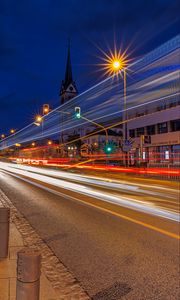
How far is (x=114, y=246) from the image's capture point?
20.4 ft

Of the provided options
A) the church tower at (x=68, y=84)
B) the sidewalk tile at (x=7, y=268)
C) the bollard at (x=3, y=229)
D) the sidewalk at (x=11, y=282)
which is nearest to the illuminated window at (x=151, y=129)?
the sidewalk at (x=11, y=282)

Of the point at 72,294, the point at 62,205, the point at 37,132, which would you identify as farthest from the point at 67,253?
the point at 37,132

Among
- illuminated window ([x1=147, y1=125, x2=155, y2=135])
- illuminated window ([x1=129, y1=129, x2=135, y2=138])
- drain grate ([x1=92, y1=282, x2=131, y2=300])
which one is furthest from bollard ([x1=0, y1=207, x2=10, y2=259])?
illuminated window ([x1=129, y1=129, x2=135, y2=138])

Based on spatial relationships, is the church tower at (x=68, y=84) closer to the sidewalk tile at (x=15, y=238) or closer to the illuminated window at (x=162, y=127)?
the illuminated window at (x=162, y=127)

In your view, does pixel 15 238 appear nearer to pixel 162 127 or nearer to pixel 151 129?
pixel 162 127

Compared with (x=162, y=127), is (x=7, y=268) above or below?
below

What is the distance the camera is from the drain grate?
4010mm

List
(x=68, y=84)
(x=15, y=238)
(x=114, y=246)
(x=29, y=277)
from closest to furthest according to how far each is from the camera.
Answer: (x=29, y=277) < (x=114, y=246) < (x=15, y=238) < (x=68, y=84)

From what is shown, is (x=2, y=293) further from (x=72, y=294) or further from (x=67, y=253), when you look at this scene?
(x=67, y=253)

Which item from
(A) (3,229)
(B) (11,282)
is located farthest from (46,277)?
(A) (3,229)

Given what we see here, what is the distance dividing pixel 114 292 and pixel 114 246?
2.06 metres

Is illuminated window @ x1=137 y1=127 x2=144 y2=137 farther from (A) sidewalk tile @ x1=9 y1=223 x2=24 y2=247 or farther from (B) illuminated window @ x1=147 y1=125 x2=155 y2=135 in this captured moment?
(A) sidewalk tile @ x1=9 y1=223 x2=24 y2=247

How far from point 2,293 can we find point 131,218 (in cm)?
571

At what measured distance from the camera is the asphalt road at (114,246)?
436 cm
